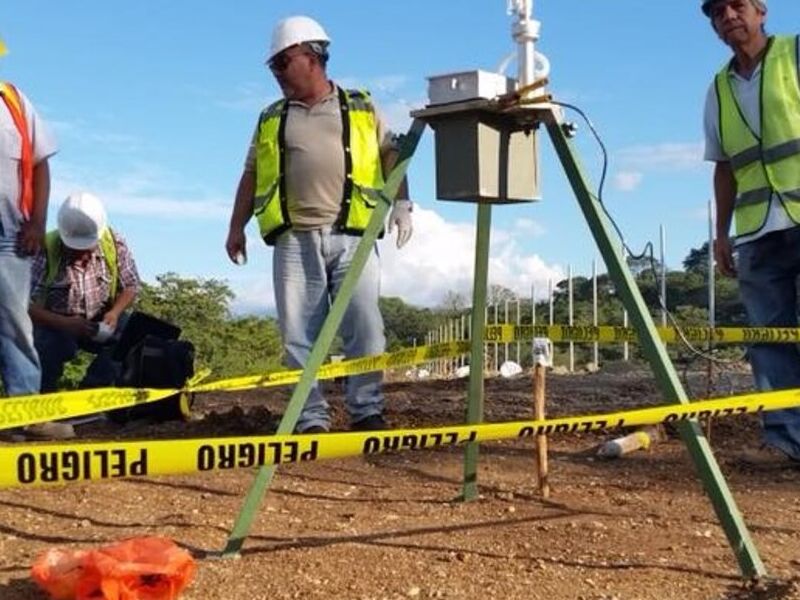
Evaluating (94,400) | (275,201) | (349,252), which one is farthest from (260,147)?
(94,400)

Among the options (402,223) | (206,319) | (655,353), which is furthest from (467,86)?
(206,319)

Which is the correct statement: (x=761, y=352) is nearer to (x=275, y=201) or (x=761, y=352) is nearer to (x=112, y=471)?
(x=275, y=201)

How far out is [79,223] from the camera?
22.7 ft

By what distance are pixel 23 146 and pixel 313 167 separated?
1586mm

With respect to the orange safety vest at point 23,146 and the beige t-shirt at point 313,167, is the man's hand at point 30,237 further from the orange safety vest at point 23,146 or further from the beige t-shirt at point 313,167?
the beige t-shirt at point 313,167

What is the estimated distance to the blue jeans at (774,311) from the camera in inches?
196

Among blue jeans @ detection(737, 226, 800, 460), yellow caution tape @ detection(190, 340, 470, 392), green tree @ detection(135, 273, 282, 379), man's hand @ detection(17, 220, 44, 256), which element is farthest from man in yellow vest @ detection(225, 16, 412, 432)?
green tree @ detection(135, 273, 282, 379)

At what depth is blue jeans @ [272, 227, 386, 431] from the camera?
5395 millimetres

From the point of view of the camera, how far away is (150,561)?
116 inches

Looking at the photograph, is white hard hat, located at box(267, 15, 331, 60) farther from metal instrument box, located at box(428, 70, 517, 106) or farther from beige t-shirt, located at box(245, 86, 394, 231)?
metal instrument box, located at box(428, 70, 517, 106)

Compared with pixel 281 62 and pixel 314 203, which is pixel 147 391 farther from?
pixel 281 62

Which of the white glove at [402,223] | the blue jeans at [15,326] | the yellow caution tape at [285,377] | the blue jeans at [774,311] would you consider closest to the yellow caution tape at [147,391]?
the yellow caution tape at [285,377]

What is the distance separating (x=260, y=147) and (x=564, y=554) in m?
2.80

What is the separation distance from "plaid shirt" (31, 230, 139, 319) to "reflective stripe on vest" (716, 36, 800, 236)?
3969mm
